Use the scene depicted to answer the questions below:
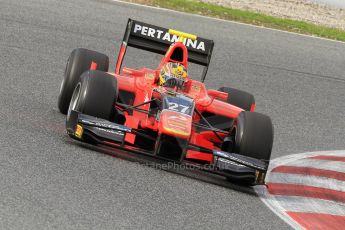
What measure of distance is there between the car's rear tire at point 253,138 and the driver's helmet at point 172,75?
1.01 m

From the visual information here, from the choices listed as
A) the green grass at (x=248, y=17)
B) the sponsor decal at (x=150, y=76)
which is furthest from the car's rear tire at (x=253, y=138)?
the green grass at (x=248, y=17)

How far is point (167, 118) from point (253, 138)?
0.88 meters

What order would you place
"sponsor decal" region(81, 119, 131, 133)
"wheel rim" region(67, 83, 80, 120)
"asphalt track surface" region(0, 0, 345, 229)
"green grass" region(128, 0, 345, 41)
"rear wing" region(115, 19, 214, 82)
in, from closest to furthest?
"asphalt track surface" region(0, 0, 345, 229)
"sponsor decal" region(81, 119, 131, 133)
"wheel rim" region(67, 83, 80, 120)
"rear wing" region(115, 19, 214, 82)
"green grass" region(128, 0, 345, 41)

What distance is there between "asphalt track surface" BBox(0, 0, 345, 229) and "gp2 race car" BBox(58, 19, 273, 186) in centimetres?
19

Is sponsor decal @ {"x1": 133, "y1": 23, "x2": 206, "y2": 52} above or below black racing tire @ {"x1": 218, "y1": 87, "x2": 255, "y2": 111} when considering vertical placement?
above

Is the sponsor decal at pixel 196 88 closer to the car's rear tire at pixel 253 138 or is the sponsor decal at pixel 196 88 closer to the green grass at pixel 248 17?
the car's rear tire at pixel 253 138

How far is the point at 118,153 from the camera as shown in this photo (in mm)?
9109

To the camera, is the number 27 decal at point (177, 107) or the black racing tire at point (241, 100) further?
the black racing tire at point (241, 100)

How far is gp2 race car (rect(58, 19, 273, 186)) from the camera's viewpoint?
28.6 feet

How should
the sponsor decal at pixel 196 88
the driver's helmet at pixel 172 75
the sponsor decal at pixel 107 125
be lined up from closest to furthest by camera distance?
1. the sponsor decal at pixel 107 125
2. the driver's helmet at pixel 172 75
3. the sponsor decal at pixel 196 88

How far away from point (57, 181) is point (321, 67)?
31.4 ft

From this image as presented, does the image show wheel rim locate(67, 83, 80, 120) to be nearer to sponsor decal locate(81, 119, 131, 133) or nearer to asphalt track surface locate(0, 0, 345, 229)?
asphalt track surface locate(0, 0, 345, 229)

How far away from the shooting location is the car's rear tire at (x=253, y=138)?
29.6ft

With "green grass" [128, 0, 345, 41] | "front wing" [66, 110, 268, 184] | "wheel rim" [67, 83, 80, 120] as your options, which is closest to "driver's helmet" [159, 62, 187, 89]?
"wheel rim" [67, 83, 80, 120]
